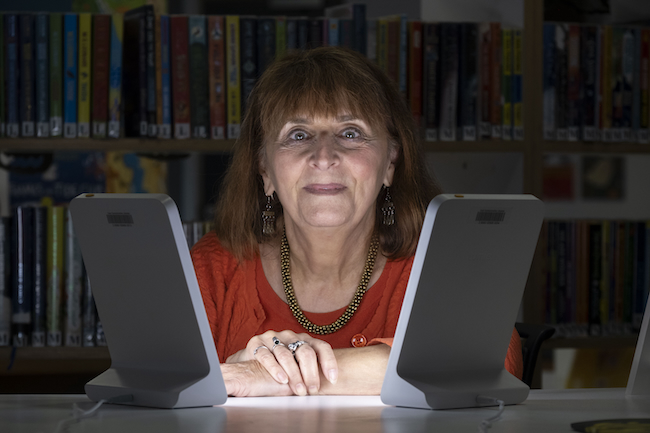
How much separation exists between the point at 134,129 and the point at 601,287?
1.54 m

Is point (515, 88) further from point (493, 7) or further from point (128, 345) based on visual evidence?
point (128, 345)

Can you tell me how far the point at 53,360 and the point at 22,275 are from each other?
300 millimetres

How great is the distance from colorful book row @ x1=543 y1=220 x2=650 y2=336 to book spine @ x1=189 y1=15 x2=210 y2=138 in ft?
3.75

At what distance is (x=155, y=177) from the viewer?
2262mm

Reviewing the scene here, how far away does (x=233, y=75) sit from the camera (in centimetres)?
197

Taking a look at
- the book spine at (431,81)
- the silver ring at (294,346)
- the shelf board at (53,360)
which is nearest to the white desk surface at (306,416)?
the silver ring at (294,346)

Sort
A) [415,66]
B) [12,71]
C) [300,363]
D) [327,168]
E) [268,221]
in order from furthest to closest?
[415,66] → [12,71] → [268,221] → [327,168] → [300,363]

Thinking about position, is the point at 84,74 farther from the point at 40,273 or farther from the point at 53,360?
the point at 53,360

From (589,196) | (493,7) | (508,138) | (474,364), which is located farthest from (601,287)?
(474,364)

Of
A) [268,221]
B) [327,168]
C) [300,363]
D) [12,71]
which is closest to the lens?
[300,363]

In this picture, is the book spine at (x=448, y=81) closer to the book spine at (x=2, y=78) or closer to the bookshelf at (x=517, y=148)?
the bookshelf at (x=517, y=148)

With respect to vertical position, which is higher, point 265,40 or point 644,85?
point 265,40

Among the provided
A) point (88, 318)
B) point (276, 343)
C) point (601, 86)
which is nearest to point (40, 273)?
point (88, 318)

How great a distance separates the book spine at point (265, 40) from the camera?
197 centimetres
